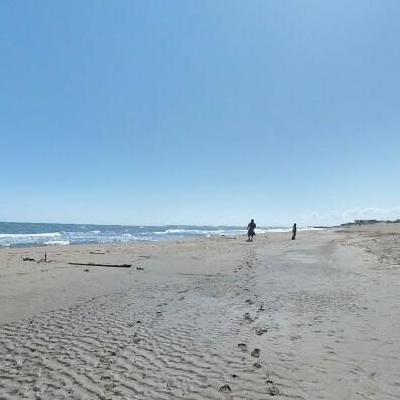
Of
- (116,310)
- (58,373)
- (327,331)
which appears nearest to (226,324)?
(327,331)

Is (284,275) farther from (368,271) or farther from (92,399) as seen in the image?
(92,399)

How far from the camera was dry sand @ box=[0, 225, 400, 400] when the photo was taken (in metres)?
5.52

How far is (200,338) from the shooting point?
7.79 meters

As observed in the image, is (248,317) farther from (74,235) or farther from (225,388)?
(74,235)

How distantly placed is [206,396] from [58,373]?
7.75 ft

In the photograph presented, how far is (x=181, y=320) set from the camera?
360 inches

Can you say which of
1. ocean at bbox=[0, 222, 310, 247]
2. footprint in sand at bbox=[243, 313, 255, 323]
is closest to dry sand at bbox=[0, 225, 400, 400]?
footprint in sand at bbox=[243, 313, 255, 323]

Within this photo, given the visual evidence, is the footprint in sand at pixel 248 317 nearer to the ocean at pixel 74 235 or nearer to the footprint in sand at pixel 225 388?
the footprint in sand at pixel 225 388

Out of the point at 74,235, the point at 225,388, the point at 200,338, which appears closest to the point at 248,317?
the point at 200,338

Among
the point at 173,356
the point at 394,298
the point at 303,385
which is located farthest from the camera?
the point at 394,298

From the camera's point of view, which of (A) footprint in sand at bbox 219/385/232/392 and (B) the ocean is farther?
(B) the ocean

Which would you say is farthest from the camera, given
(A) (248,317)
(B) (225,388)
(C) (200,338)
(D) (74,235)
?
(D) (74,235)

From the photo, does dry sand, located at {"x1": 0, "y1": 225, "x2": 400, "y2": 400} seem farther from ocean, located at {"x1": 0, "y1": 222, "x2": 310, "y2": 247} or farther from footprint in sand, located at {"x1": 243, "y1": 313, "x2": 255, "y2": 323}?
ocean, located at {"x1": 0, "y1": 222, "x2": 310, "y2": 247}

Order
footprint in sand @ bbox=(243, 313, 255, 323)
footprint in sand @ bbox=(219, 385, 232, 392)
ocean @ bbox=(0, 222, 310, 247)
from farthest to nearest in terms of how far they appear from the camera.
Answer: ocean @ bbox=(0, 222, 310, 247) < footprint in sand @ bbox=(243, 313, 255, 323) < footprint in sand @ bbox=(219, 385, 232, 392)
